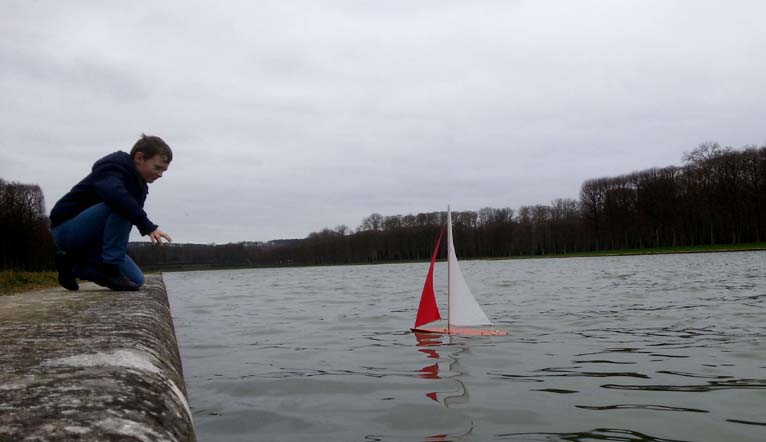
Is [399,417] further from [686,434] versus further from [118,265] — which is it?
[118,265]

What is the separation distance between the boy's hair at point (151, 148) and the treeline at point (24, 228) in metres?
36.5

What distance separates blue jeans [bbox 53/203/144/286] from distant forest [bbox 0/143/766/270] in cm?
3607

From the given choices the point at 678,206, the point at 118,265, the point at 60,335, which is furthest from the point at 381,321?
the point at 678,206

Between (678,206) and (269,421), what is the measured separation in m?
91.3

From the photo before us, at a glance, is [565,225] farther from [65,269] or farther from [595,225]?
[65,269]

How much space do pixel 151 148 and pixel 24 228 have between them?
49.0 m

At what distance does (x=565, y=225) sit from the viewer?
114062 millimetres

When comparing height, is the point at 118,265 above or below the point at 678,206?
below

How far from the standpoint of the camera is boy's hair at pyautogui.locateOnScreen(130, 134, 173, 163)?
5559 millimetres

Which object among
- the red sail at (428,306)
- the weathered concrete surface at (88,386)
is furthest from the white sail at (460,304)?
the weathered concrete surface at (88,386)

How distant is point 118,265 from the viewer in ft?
20.0

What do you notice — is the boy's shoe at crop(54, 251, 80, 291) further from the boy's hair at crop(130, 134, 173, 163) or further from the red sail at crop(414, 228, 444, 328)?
the red sail at crop(414, 228, 444, 328)

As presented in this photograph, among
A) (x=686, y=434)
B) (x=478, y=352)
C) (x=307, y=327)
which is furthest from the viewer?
(x=307, y=327)

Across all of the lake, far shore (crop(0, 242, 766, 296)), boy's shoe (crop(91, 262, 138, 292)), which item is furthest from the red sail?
far shore (crop(0, 242, 766, 296))
